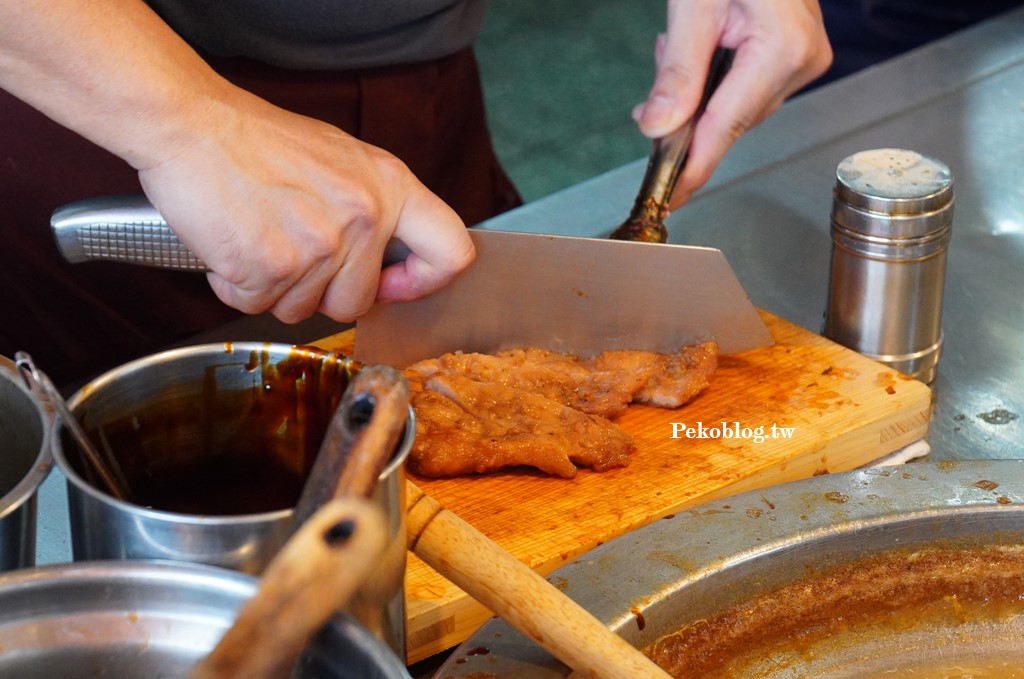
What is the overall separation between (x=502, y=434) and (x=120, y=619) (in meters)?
0.62

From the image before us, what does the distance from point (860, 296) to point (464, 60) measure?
0.79m

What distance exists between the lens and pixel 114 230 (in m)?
1.15

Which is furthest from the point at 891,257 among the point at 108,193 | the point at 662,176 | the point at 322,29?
the point at 108,193

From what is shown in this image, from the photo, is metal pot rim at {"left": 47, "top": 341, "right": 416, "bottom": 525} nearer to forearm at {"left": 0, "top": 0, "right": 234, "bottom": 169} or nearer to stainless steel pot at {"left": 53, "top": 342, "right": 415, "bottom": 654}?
stainless steel pot at {"left": 53, "top": 342, "right": 415, "bottom": 654}

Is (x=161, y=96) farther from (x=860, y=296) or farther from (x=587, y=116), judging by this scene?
(x=587, y=116)

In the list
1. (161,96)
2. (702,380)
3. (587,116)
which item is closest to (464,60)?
(702,380)

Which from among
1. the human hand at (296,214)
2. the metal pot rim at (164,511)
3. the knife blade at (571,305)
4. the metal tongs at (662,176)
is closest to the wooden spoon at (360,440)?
the metal pot rim at (164,511)

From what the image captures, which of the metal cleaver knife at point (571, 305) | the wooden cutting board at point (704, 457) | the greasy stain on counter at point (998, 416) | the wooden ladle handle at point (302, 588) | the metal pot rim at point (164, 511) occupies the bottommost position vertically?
the greasy stain on counter at point (998, 416)

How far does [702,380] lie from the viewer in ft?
4.37

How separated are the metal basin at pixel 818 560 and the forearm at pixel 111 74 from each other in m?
0.52

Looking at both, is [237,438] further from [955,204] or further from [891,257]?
[955,204]

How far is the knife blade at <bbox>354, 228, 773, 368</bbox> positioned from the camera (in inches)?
52.0

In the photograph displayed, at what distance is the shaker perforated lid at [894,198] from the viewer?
129 cm

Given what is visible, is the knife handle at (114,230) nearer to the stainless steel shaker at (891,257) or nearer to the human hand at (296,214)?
the human hand at (296,214)
